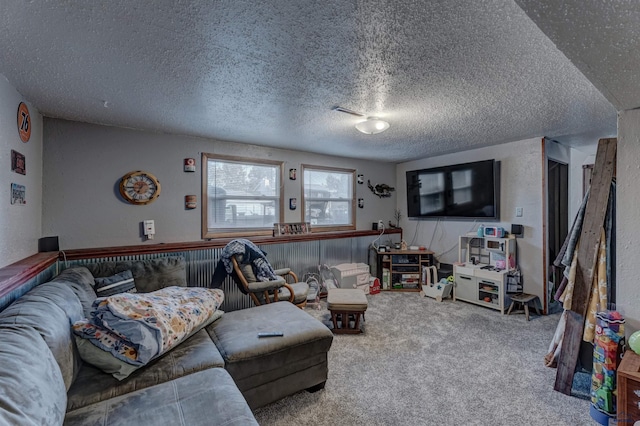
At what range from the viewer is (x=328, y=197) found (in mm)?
4766

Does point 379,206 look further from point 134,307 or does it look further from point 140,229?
point 134,307

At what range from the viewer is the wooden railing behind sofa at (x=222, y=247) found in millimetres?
2699

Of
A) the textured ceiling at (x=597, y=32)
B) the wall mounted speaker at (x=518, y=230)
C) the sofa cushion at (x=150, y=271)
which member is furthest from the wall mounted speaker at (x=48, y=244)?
the wall mounted speaker at (x=518, y=230)

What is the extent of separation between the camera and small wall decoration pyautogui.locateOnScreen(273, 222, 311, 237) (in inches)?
162

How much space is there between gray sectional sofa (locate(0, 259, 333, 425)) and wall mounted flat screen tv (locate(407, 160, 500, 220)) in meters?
3.25

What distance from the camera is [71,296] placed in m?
1.81

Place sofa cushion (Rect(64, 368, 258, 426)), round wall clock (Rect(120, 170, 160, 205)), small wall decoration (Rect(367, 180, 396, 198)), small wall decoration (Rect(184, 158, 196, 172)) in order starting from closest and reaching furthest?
sofa cushion (Rect(64, 368, 258, 426)), round wall clock (Rect(120, 170, 160, 205)), small wall decoration (Rect(184, 158, 196, 172)), small wall decoration (Rect(367, 180, 396, 198))

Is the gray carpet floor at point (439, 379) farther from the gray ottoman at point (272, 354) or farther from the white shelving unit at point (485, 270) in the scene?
the white shelving unit at point (485, 270)

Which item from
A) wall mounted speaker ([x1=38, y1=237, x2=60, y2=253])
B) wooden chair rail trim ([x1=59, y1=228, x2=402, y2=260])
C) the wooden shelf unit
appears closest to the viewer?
wall mounted speaker ([x1=38, y1=237, x2=60, y2=253])

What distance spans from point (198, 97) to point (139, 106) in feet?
2.06

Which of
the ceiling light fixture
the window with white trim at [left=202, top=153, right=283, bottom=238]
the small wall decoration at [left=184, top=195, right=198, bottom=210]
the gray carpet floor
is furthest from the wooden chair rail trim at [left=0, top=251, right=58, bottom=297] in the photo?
the ceiling light fixture

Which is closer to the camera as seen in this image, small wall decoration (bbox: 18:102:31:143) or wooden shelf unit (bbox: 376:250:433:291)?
small wall decoration (bbox: 18:102:31:143)

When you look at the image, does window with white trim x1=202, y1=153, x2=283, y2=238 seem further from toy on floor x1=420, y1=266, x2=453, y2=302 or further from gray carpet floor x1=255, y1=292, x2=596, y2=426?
toy on floor x1=420, y1=266, x2=453, y2=302

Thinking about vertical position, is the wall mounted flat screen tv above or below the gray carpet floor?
above
